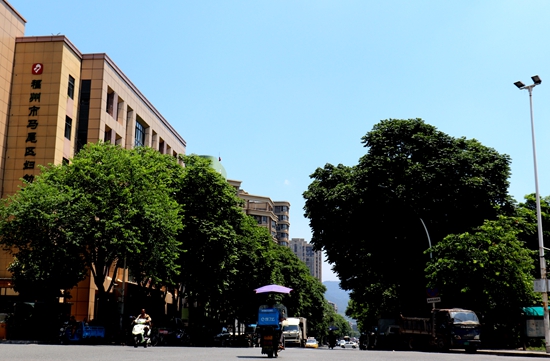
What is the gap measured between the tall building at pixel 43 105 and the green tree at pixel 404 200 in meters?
17.5

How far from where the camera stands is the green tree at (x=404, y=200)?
37000 millimetres

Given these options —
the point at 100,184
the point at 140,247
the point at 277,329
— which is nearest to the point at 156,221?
the point at 140,247

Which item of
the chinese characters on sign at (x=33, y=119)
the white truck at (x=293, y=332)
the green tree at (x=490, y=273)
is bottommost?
the white truck at (x=293, y=332)

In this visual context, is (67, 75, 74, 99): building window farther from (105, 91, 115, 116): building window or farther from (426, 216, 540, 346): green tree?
(426, 216, 540, 346): green tree

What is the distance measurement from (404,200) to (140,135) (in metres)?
32.4

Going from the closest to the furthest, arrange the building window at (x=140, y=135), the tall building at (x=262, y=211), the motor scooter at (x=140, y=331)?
the motor scooter at (x=140, y=331) < the building window at (x=140, y=135) < the tall building at (x=262, y=211)

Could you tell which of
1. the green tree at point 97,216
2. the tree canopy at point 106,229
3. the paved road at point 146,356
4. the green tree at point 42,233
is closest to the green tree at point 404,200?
the tree canopy at point 106,229

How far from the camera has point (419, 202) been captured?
37.1 meters

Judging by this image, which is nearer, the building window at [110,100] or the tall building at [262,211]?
the building window at [110,100]

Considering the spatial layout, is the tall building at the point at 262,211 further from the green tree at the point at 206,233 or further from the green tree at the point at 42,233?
the green tree at the point at 42,233

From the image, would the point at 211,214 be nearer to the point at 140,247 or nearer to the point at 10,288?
the point at 140,247

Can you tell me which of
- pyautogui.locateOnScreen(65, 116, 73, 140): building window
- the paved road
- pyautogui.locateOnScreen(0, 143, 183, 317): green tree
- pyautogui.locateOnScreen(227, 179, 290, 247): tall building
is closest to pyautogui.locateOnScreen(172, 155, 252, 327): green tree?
pyautogui.locateOnScreen(0, 143, 183, 317): green tree

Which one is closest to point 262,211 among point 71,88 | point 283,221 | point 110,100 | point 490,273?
point 283,221

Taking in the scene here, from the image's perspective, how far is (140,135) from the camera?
60.8 m
